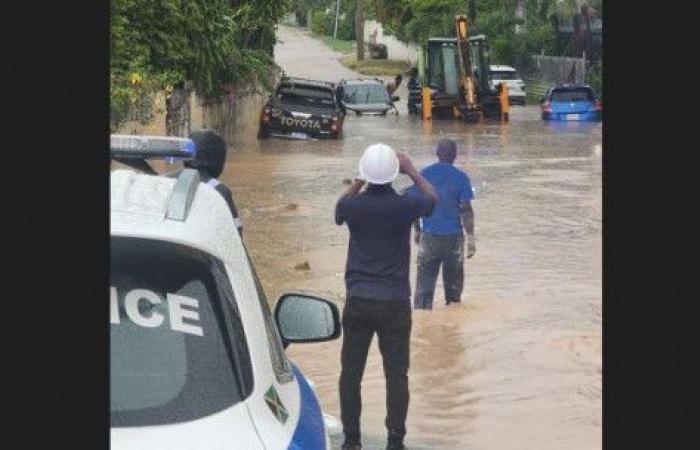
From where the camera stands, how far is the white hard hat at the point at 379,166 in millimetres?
8688

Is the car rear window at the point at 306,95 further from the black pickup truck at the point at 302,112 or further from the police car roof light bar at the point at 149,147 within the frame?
the police car roof light bar at the point at 149,147

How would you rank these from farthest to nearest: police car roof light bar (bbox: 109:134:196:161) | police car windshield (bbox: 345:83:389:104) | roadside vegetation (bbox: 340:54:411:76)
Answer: roadside vegetation (bbox: 340:54:411:76) → police car windshield (bbox: 345:83:389:104) → police car roof light bar (bbox: 109:134:196:161)

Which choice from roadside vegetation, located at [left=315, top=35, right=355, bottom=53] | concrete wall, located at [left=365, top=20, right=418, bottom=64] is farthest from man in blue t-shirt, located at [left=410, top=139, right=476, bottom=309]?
roadside vegetation, located at [left=315, top=35, right=355, bottom=53]

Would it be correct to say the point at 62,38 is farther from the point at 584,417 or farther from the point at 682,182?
the point at 584,417

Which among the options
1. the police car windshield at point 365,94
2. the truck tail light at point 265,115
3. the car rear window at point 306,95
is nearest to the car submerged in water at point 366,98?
the police car windshield at point 365,94

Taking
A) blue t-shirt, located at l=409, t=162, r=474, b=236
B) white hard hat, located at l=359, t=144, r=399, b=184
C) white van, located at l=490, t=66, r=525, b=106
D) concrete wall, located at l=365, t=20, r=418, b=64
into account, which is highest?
concrete wall, located at l=365, t=20, r=418, b=64

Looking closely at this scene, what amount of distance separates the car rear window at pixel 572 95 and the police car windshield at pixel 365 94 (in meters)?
5.93

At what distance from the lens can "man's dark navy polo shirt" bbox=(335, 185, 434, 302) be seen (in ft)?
28.6

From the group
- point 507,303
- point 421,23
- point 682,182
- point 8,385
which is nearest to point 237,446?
point 8,385

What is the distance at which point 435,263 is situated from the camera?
13.6 metres

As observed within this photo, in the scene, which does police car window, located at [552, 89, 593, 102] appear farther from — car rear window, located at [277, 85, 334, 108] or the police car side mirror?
the police car side mirror

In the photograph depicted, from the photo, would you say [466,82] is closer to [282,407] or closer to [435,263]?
[435,263]

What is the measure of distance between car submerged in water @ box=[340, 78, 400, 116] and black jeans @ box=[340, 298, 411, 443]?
136 ft

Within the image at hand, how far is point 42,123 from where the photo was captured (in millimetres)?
3102
